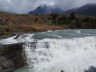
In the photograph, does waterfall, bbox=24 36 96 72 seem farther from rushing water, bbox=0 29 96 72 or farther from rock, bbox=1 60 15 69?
rock, bbox=1 60 15 69

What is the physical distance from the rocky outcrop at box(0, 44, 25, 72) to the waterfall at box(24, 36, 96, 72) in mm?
1036

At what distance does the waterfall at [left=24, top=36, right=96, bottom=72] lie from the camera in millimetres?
18531

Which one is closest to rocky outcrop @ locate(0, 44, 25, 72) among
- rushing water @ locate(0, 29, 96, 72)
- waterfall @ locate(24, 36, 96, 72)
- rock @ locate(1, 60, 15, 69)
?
rock @ locate(1, 60, 15, 69)

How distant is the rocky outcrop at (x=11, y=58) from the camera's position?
1781cm

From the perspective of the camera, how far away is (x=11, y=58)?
61.7ft

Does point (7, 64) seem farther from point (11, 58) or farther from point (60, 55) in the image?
point (60, 55)

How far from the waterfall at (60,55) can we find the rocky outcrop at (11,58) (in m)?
1.04

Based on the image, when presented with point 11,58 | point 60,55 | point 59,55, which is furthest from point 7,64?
point 60,55

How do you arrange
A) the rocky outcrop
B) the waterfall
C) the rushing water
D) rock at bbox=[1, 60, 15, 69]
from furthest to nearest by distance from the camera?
the waterfall, the rushing water, the rocky outcrop, rock at bbox=[1, 60, 15, 69]

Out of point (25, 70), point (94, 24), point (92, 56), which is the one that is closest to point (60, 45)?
point (92, 56)

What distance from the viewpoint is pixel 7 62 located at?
18.1 metres

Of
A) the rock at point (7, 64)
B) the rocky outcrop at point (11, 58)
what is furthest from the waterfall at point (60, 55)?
the rock at point (7, 64)

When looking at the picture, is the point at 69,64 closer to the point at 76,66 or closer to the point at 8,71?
the point at 76,66

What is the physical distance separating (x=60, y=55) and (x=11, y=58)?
6.38m
